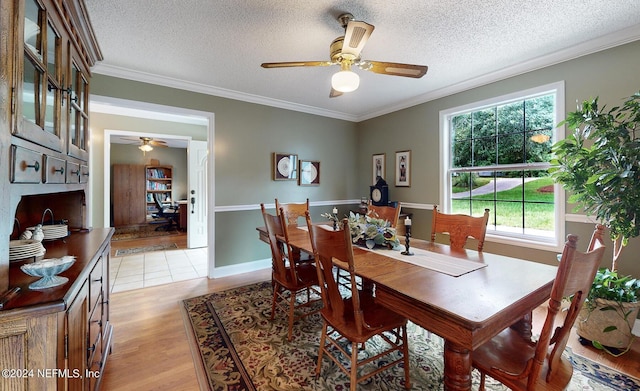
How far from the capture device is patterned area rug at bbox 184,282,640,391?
1.71 meters

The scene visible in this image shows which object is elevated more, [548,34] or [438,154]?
[548,34]

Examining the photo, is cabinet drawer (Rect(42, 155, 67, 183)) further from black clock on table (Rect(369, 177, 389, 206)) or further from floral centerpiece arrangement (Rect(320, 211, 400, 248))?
black clock on table (Rect(369, 177, 389, 206))

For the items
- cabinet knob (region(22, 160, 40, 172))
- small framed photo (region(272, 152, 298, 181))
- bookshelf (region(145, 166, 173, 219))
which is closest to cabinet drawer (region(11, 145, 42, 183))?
cabinet knob (region(22, 160, 40, 172))

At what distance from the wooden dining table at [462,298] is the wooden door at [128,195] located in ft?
25.3

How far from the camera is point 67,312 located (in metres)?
0.95

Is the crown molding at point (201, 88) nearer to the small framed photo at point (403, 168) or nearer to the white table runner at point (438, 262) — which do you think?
the small framed photo at point (403, 168)

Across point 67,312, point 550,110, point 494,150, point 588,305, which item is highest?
point 550,110

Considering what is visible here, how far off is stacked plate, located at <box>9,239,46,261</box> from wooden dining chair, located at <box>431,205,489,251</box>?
8.39 feet

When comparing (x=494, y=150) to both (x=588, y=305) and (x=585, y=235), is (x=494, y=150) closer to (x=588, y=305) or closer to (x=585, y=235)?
(x=585, y=235)

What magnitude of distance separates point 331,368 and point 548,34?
3.21 metres

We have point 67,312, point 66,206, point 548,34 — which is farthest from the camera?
point 548,34

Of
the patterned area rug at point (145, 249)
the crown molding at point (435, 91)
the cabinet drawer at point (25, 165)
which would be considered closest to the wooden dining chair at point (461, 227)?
the crown molding at point (435, 91)

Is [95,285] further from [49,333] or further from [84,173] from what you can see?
[84,173]

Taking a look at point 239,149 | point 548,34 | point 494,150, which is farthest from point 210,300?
point 548,34
